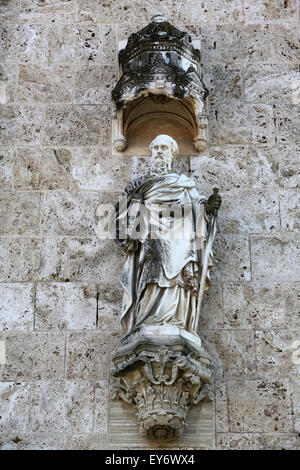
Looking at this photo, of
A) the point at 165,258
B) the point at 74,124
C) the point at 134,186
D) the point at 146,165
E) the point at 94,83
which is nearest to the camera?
the point at 165,258

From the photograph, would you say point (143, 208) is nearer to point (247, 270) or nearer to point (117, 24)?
point (247, 270)

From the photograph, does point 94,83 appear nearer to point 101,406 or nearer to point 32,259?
point 32,259

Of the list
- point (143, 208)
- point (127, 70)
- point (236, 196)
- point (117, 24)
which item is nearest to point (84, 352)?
point (143, 208)

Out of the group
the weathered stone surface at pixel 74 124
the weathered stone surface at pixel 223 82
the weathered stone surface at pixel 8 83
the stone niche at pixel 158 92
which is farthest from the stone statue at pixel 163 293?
the weathered stone surface at pixel 8 83

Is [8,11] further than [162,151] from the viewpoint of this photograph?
Yes

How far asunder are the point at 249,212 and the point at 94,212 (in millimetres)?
1319

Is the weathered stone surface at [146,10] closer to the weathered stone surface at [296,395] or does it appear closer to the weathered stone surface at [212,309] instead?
the weathered stone surface at [212,309]

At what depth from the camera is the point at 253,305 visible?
8836mm

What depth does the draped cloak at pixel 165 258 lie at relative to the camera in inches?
330

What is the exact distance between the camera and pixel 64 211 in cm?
924

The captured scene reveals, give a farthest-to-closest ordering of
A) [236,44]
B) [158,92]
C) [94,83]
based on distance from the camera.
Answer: [236,44]
[94,83]
[158,92]

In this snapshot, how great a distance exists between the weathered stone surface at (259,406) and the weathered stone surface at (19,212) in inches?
85.7

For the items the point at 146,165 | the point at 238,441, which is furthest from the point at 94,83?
the point at 238,441

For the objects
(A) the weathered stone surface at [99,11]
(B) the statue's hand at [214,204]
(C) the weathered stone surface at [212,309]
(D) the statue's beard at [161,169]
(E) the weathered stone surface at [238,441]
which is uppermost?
(A) the weathered stone surface at [99,11]
